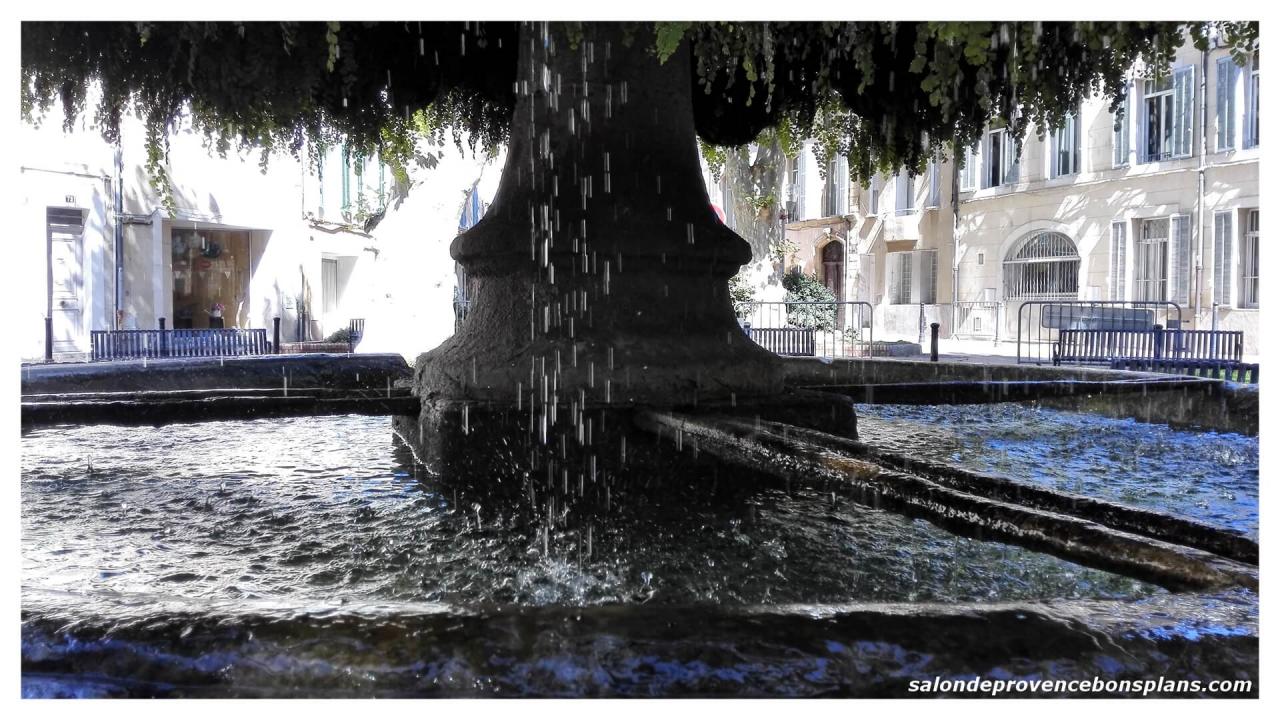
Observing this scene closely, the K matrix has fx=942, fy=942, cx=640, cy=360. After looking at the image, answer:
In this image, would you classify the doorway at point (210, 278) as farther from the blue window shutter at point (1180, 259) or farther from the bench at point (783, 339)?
the blue window shutter at point (1180, 259)

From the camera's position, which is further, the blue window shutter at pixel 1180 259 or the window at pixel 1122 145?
the window at pixel 1122 145

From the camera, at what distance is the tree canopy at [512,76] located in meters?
3.52

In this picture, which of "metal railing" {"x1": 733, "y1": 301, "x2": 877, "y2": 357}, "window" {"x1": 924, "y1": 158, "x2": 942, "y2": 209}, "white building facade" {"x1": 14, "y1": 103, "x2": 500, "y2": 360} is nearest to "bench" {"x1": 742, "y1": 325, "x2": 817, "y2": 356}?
"metal railing" {"x1": 733, "y1": 301, "x2": 877, "y2": 357}

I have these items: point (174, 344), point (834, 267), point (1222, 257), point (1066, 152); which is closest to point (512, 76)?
point (174, 344)

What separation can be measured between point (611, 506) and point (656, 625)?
1.79 m

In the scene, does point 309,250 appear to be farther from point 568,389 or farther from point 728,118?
point 568,389

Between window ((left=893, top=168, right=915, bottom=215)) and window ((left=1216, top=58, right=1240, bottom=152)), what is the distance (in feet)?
32.0

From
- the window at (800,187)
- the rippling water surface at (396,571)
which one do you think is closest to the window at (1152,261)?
the window at (800,187)

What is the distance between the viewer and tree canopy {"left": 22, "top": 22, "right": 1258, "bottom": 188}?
3523 mm

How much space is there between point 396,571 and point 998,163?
28.0 m

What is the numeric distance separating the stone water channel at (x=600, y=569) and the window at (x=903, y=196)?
26049 millimetres

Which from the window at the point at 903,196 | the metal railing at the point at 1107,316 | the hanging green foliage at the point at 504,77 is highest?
the window at the point at 903,196

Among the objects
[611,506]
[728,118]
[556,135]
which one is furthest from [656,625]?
[728,118]

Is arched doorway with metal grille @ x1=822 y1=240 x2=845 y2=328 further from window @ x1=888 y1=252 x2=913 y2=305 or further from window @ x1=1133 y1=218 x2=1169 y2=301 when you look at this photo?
window @ x1=1133 y1=218 x2=1169 y2=301
